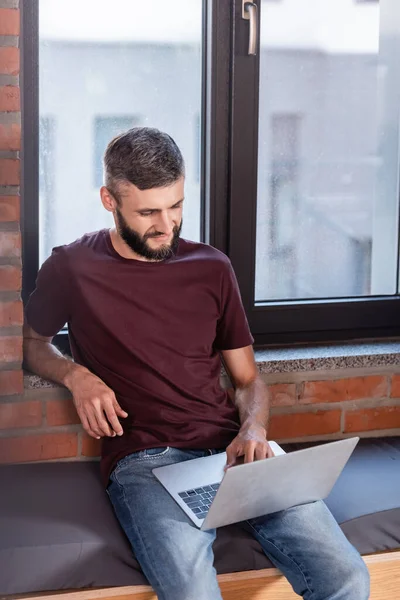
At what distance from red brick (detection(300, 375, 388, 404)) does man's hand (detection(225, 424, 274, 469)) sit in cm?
47

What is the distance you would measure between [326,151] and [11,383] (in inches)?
43.8

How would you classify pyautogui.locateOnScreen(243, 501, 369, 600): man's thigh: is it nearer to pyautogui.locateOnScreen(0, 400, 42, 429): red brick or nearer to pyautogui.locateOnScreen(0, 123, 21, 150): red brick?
pyautogui.locateOnScreen(0, 400, 42, 429): red brick

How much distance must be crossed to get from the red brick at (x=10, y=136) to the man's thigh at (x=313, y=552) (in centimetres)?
101

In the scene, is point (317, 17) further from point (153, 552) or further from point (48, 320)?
point (153, 552)

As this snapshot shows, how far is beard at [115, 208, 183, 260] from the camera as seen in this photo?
1.95 metres

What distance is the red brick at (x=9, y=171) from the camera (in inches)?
80.0

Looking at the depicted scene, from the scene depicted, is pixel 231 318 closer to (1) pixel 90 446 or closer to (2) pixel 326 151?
(1) pixel 90 446

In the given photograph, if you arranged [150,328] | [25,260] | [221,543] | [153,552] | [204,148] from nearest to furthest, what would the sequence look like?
1. [153,552]
2. [221,543]
3. [150,328]
4. [25,260]
5. [204,148]

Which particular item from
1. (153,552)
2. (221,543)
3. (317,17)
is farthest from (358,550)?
(317,17)

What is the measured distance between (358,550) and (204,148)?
1149mm

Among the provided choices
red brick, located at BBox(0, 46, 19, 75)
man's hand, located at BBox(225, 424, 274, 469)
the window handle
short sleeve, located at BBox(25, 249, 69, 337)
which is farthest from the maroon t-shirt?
the window handle

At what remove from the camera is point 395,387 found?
248cm

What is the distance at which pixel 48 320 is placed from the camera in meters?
2.07

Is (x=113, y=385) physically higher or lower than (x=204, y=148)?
lower
